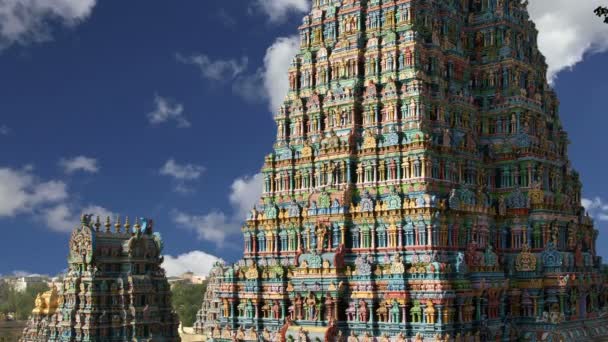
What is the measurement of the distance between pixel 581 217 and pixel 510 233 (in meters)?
7.23

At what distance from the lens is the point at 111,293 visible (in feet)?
179

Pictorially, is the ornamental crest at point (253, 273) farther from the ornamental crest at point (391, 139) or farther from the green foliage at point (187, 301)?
the green foliage at point (187, 301)

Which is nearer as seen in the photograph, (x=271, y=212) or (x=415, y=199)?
(x=415, y=199)

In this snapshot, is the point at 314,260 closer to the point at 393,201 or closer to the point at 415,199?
the point at 393,201

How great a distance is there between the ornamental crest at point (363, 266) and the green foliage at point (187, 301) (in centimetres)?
5280

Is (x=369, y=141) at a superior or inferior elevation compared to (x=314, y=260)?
superior

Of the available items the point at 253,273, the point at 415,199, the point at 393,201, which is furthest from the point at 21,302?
the point at 415,199

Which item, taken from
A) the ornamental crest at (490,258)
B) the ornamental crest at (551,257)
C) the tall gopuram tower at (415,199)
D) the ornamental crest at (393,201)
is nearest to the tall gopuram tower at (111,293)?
the tall gopuram tower at (415,199)

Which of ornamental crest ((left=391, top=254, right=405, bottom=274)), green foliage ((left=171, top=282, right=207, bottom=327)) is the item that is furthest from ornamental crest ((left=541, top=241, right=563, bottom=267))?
green foliage ((left=171, top=282, right=207, bottom=327))

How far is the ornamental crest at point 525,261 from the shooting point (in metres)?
46.3

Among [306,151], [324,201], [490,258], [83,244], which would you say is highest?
[306,151]

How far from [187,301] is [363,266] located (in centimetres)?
6133

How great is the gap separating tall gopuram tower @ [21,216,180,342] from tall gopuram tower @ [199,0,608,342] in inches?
339

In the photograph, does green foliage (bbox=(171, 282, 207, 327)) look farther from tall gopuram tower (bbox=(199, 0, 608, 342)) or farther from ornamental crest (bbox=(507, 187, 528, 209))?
ornamental crest (bbox=(507, 187, 528, 209))
